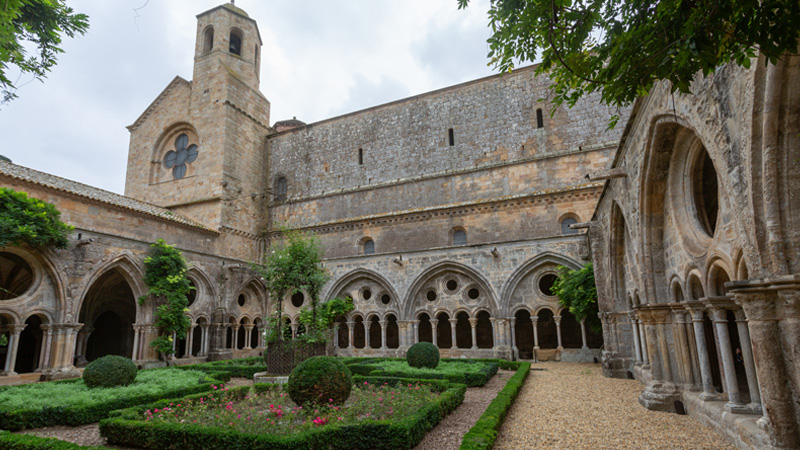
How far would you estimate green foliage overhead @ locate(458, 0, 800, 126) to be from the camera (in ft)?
8.82

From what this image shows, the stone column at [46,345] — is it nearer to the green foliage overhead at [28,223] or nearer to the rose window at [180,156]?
the green foliage overhead at [28,223]

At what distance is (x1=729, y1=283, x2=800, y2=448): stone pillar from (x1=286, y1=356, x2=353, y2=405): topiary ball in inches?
213

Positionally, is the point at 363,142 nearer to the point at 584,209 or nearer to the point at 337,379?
the point at 584,209

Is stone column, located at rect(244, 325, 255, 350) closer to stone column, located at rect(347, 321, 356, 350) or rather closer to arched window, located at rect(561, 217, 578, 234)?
stone column, located at rect(347, 321, 356, 350)

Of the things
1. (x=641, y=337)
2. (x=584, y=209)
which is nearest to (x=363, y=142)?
(x=584, y=209)

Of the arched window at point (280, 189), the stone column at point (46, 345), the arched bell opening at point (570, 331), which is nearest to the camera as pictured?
the stone column at point (46, 345)

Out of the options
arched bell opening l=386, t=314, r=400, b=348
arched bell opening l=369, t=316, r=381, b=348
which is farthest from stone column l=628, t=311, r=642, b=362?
arched bell opening l=369, t=316, r=381, b=348

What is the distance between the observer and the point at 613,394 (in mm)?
8508

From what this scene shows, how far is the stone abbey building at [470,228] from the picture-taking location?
406 centimetres

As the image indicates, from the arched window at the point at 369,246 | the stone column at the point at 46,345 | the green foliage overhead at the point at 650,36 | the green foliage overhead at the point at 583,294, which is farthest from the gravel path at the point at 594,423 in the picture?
the stone column at the point at 46,345

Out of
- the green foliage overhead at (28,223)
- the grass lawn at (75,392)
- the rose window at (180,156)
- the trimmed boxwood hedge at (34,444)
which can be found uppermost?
the rose window at (180,156)

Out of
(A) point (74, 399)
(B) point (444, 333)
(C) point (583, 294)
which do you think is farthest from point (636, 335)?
(A) point (74, 399)

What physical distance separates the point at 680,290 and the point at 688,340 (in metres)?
0.80

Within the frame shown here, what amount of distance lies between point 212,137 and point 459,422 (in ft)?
64.3
